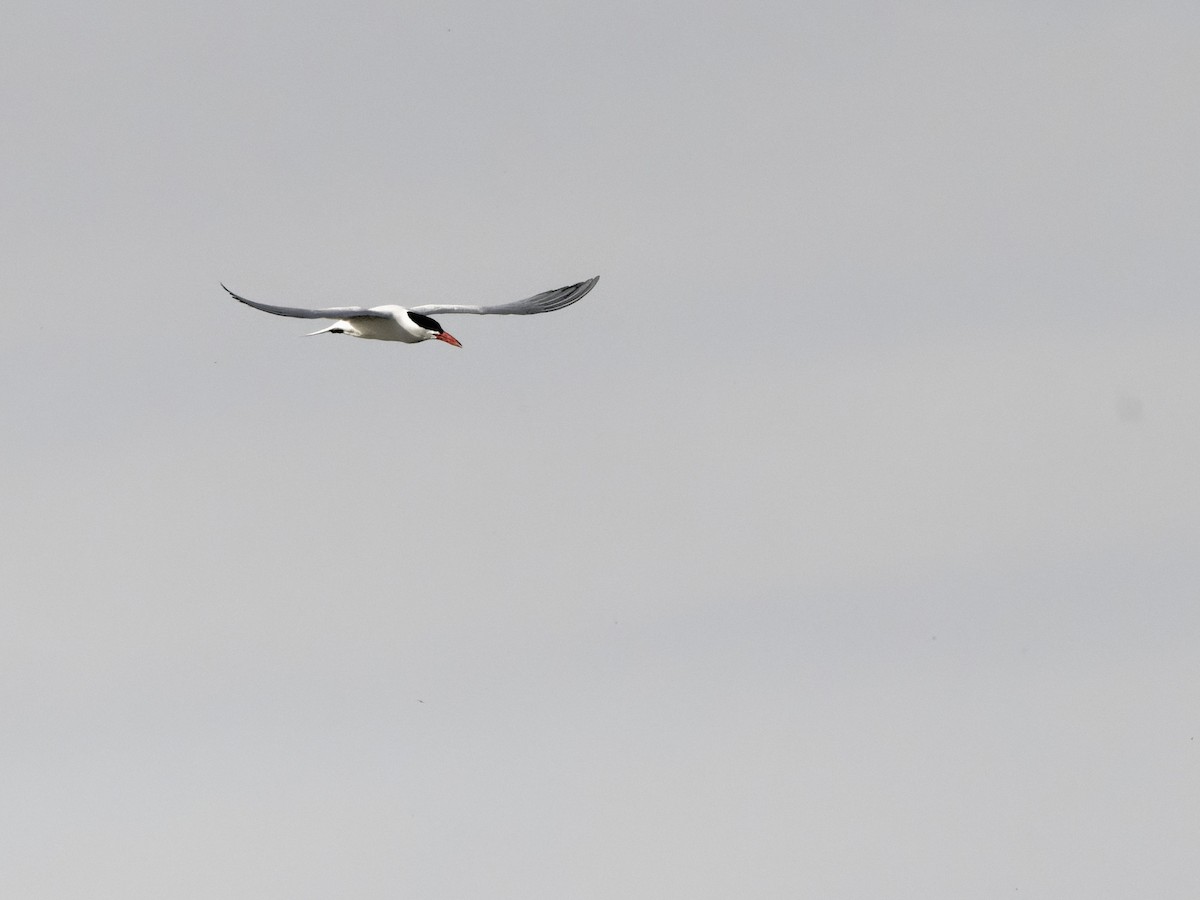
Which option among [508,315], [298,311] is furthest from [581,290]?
[298,311]

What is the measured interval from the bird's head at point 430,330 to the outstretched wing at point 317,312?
38.4 inches

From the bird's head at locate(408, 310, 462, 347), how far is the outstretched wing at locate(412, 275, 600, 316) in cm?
124

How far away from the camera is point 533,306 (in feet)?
227

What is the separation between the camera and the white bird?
66.4m

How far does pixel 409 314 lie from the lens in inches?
2662

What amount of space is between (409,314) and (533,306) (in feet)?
13.6

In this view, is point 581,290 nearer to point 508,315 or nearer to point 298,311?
point 508,315

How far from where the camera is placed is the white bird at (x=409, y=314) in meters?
66.4

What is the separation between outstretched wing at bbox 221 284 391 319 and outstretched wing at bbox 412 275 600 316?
1976 mm

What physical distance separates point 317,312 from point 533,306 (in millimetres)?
7210

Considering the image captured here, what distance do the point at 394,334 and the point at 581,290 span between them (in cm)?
631

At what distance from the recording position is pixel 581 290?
2734 inches

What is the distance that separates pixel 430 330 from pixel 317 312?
3.59m

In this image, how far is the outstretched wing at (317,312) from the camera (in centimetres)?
6531
